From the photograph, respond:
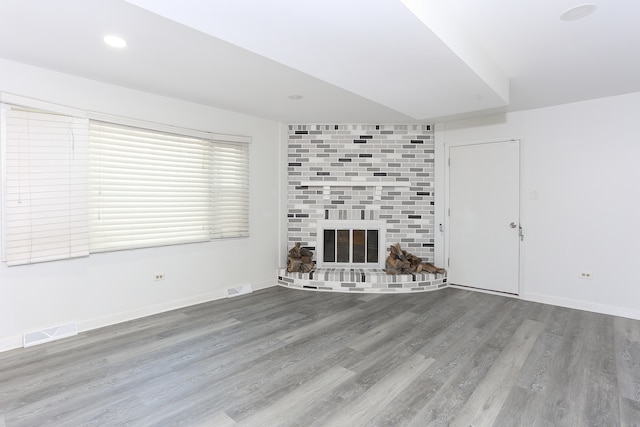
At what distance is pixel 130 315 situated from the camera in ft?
10.8

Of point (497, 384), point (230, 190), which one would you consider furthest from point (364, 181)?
point (497, 384)

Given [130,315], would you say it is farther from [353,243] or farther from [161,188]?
[353,243]

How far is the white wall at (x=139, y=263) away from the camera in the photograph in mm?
2686

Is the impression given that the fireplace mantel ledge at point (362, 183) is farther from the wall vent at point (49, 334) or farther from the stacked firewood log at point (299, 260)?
the wall vent at point (49, 334)

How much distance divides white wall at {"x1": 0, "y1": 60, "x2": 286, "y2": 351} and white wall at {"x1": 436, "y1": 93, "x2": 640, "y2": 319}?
322 centimetres

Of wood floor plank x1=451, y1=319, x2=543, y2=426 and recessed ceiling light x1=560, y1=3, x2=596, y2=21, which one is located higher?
recessed ceiling light x1=560, y1=3, x2=596, y2=21

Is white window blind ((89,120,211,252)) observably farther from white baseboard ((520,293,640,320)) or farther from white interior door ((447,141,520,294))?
white baseboard ((520,293,640,320))

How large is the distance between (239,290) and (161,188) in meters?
1.58

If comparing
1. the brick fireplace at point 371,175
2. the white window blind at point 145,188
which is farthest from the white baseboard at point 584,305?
the white window blind at point 145,188

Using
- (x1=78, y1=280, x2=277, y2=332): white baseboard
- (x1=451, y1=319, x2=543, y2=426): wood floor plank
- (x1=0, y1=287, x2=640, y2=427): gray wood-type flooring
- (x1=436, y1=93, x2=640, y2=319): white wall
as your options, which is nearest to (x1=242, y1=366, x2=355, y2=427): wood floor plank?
(x1=0, y1=287, x2=640, y2=427): gray wood-type flooring

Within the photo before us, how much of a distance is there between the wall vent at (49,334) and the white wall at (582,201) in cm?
490

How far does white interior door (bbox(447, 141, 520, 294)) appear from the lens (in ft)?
13.5

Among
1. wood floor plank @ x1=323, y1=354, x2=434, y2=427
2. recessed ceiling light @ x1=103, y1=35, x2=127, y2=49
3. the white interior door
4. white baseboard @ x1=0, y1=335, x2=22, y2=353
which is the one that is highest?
recessed ceiling light @ x1=103, y1=35, x2=127, y2=49

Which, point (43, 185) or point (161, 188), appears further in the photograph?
point (161, 188)
